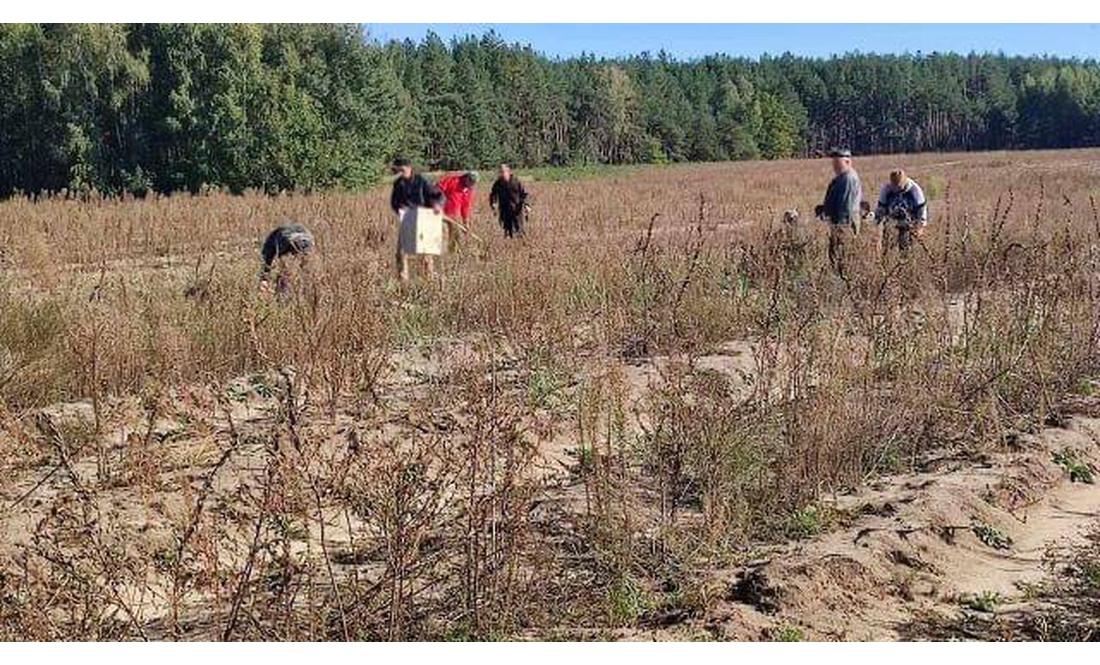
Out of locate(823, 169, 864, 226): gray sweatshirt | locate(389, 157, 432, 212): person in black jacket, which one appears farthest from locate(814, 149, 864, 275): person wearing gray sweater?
locate(389, 157, 432, 212): person in black jacket

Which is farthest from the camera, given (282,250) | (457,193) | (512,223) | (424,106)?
(424,106)

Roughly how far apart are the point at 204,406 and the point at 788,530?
2830 millimetres

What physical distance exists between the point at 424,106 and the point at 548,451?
50.8m

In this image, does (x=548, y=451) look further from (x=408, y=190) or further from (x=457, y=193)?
(x=457, y=193)

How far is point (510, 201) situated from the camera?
1310 cm

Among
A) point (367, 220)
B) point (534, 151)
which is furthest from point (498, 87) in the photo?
point (367, 220)

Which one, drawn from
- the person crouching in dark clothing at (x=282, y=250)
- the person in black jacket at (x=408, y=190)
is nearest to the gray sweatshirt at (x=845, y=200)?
the person in black jacket at (x=408, y=190)

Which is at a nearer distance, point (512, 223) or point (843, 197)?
point (843, 197)

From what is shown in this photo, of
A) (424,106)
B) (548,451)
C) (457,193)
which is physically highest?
(424,106)

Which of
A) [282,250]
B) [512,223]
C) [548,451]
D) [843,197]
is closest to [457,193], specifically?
[512,223]

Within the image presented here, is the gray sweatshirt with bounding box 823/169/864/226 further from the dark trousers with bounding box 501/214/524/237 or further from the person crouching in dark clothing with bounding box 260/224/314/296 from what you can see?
the person crouching in dark clothing with bounding box 260/224/314/296

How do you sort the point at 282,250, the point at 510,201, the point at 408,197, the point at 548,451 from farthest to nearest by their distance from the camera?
1. the point at 510,201
2. the point at 408,197
3. the point at 282,250
4. the point at 548,451

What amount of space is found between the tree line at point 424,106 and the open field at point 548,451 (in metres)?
23.6

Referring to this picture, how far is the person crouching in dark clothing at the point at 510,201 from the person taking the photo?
42.7ft
